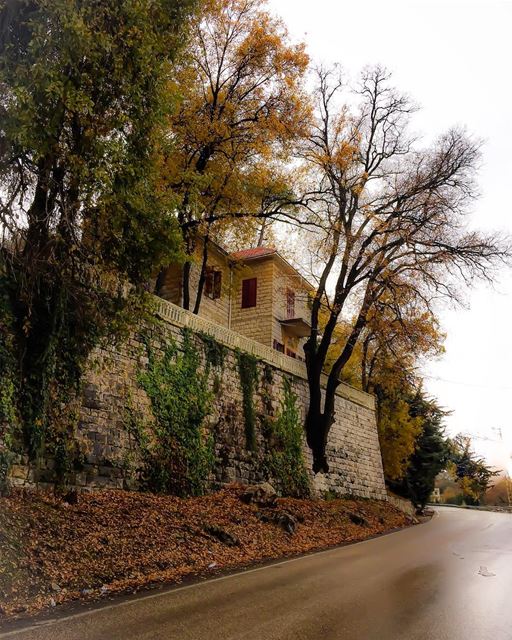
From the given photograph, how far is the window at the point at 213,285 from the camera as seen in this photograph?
90.1 feet

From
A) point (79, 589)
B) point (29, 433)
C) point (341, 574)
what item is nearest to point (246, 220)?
point (29, 433)

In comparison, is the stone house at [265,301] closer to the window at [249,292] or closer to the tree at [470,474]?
the window at [249,292]

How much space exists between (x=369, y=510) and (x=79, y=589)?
53.1 ft

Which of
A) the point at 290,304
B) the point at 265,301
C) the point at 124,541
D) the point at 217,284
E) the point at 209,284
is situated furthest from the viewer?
the point at 290,304

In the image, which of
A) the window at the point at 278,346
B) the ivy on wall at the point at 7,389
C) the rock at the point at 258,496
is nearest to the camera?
the ivy on wall at the point at 7,389

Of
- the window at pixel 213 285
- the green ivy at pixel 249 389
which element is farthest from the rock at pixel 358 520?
the window at pixel 213 285

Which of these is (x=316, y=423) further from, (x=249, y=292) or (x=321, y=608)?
(x=321, y=608)

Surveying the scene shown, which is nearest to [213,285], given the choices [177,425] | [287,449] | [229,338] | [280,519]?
[229,338]

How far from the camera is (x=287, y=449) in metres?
18.9

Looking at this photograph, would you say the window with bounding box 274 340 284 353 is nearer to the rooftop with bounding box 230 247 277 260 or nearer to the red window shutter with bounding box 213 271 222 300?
the red window shutter with bounding box 213 271 222 300

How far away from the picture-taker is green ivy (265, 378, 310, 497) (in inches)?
706

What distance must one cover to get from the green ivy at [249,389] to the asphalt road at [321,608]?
6.66 metres

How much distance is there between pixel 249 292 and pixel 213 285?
371 centimetres

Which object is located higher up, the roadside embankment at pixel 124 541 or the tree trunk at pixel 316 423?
the tree trunk at pixel 316 423
